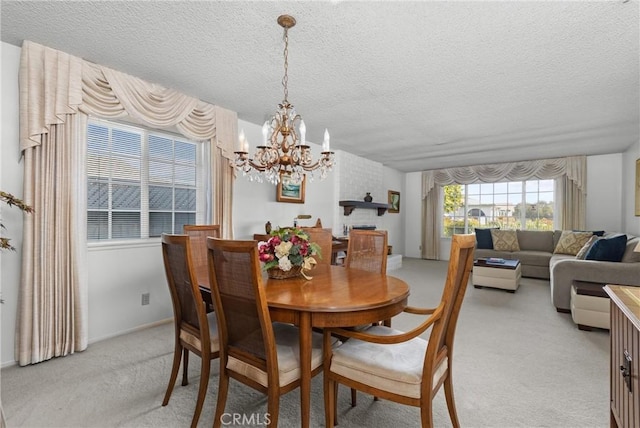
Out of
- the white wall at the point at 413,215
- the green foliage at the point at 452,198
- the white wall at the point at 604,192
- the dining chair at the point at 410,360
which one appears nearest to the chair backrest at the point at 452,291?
the dining chair at the point at 410,360

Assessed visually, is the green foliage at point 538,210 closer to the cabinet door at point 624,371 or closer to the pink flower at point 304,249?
the cabinet door at point 624,371

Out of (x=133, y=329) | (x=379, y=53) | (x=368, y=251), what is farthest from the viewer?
(x=133, y=329)

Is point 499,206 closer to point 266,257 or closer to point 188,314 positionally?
point 266,257

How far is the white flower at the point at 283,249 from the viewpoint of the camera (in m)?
1.85

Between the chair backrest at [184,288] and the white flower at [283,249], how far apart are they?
1.60 feet

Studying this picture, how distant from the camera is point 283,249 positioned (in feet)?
6.07

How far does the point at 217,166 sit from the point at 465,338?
120 inches

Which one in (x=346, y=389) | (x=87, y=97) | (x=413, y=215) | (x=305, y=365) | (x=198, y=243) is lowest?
(x=346, y=389)

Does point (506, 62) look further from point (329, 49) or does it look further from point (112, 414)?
point (112, 414)

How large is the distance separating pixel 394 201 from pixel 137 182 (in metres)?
5.91

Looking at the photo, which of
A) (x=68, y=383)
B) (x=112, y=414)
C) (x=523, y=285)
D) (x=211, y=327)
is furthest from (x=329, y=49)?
(x=523, y=285)

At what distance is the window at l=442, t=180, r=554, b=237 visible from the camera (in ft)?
21.4

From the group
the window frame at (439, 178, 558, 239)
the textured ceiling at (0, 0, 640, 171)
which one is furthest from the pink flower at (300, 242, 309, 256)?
the window frame at (439, 178, 558, 239)

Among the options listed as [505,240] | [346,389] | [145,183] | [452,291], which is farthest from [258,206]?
[505,240]
